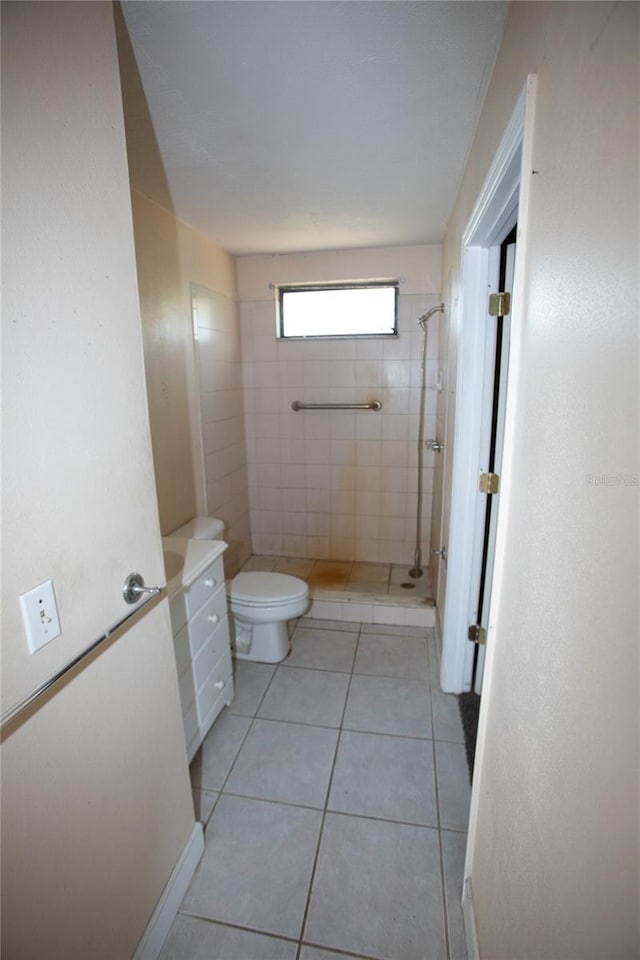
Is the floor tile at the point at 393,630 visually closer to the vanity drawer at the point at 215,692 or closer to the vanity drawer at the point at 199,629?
the vanity drawer at the point at 215,692

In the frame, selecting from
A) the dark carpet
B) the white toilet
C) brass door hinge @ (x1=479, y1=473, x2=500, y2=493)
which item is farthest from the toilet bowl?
brass door hinge @ (x1=479, y1=473, x2=500, y2=493)

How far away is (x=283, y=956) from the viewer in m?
1.12

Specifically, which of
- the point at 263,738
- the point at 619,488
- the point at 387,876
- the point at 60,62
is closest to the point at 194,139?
the point at 60,62

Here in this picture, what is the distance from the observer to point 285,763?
1.68m

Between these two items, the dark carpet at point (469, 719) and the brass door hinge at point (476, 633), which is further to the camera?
the brass door hinge at point (476, 633)

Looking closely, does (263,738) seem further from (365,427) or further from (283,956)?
(365,427)

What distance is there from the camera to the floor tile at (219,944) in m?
1.12

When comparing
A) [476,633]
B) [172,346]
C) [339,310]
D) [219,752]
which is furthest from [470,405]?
[219,752]

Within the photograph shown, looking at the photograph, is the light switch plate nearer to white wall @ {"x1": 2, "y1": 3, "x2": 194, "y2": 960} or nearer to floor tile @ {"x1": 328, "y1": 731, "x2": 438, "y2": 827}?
white wall @ {"x1": 2, "y1": 3, "x2": 194, "y2": 960}

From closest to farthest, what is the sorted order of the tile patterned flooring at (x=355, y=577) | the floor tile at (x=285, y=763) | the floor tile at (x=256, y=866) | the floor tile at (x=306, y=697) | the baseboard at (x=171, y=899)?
the baseboard at (x=171, y=899) → the floor tile at (x=256, y=866) → the floor tile at (x=285, y=763) → the floor tile at (x=306, y=697) → the tile patterned flooring at (x=355, y=577)

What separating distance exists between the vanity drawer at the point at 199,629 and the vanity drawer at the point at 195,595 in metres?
0.03

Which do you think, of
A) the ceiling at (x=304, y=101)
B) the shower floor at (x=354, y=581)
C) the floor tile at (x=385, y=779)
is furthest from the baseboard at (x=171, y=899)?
the ceiling at (x=304, y=101)

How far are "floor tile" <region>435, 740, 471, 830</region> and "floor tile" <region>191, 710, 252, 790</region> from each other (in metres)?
0.79

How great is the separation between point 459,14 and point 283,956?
2286 mm
